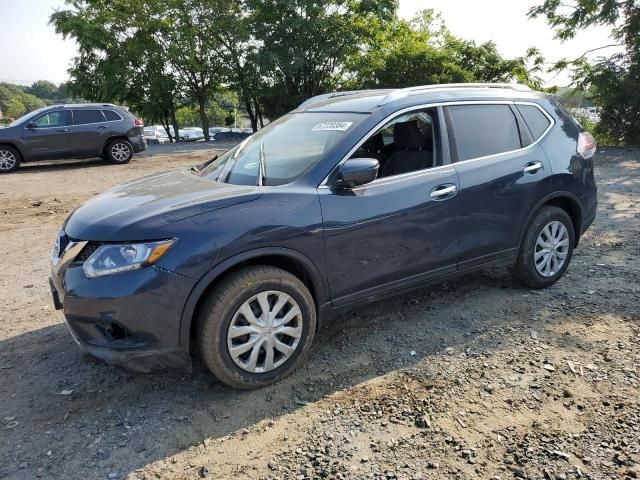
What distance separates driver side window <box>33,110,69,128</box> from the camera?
13281 millimetres

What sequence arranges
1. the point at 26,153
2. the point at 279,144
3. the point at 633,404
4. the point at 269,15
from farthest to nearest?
the point at 269,15 < the point at 26,153 < the point at 279,144 < the point at 633,404

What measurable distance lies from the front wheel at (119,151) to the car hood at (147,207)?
1201 centimetres

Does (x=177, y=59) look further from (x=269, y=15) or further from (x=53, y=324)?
(x=53, y=324)

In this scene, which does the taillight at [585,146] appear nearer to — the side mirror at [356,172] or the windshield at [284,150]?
the windshield at [284,150]

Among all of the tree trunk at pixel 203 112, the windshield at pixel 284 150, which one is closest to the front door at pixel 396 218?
the windshield at pixel 284 150

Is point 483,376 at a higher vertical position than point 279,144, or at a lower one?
lower

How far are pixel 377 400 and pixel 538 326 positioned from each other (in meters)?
1.59

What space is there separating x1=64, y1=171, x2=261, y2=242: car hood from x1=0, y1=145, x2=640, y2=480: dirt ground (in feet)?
3.41

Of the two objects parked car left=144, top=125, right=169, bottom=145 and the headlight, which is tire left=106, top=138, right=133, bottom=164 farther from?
parked car left=144, top=125, right=169, bottom=145

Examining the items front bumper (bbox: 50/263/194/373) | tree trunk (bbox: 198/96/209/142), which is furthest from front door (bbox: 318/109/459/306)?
tree trunk (bbox: 198/96/209/142)

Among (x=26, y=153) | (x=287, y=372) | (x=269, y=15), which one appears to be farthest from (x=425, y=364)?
(x=269, y=15)

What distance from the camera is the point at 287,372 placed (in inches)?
124

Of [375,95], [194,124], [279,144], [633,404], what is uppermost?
[194,124]

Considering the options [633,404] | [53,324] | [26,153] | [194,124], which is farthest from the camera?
[194,124]
